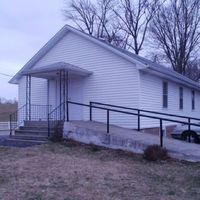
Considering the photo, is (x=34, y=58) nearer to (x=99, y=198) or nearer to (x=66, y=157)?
(x=66, y=157)

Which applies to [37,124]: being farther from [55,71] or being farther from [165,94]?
[165,94]

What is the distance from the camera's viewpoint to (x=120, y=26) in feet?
158

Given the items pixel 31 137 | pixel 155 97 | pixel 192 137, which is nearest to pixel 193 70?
pixel 155 97

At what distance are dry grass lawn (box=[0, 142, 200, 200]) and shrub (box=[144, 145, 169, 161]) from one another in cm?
25

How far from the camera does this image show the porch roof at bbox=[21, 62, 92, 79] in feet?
58.2

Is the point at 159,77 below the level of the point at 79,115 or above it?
above

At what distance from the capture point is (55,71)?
727 inches

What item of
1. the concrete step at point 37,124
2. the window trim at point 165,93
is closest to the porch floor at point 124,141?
the concrete step at point 37,124

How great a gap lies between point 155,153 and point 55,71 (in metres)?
8.45

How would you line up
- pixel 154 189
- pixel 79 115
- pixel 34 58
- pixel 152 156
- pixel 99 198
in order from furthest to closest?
pixel 34 58, pixel 79 115, pixel 152 156, pixel 154 189, pixel 99 198

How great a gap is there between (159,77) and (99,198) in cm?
1368

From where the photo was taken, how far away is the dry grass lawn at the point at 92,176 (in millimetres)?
7871

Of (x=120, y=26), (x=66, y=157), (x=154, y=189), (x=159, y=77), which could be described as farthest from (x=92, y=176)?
(x=120, y=26)

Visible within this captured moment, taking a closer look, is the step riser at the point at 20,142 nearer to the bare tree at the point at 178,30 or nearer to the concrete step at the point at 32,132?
the concrete step at the point at 32,132
